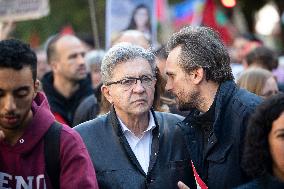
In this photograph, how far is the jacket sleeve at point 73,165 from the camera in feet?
13.8

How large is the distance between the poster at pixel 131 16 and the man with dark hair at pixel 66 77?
623 mm

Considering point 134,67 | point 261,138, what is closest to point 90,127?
point 134,67

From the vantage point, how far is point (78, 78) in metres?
9.56

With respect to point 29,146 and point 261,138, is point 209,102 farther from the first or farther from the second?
point 29,146

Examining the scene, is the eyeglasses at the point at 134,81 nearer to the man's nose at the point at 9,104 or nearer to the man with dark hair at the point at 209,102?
the man with dark hair at the point at 209,102

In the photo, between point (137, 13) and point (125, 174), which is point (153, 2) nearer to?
point (137, 13)

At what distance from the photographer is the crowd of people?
4191mm

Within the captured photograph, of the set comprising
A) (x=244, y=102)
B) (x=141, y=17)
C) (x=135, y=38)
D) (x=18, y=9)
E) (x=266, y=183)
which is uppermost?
(x=18, y=9)

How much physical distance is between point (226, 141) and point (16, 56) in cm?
143

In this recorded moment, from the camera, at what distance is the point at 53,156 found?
4.21 metres

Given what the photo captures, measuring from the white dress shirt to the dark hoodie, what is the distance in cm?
98

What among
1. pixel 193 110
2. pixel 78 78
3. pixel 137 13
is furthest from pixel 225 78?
pixel 137 13

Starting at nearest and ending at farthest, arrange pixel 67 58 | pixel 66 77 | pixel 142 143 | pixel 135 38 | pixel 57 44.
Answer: pixel 142 143
pixel 135 38
pixel 66 77
pixel 67 58
pixel 57 44

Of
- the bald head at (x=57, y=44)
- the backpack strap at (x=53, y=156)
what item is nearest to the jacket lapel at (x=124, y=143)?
the backpack strap at (x=53, y=156)
